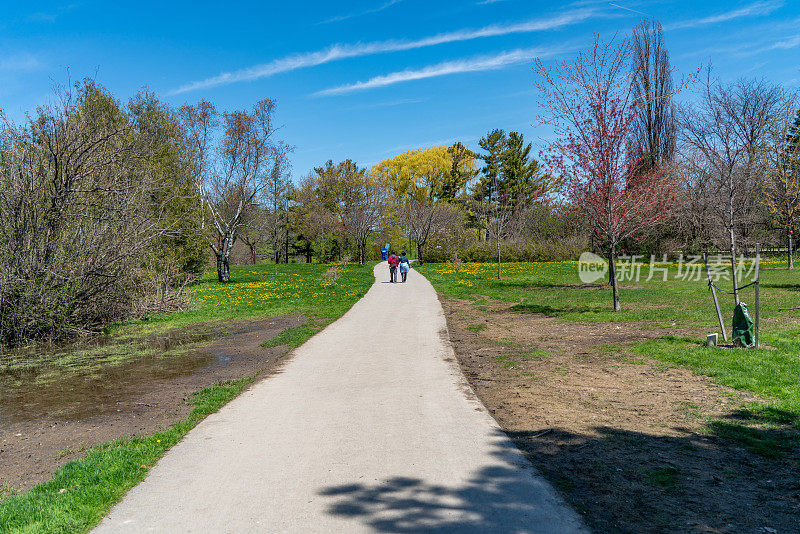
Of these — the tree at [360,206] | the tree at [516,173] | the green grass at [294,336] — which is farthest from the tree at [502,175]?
the green grass at [294,336]

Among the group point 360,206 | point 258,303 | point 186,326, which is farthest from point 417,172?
point 186,326

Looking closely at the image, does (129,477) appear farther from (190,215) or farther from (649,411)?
(190,215)

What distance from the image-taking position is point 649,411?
5.37 meters

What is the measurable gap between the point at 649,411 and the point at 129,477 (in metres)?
5.17

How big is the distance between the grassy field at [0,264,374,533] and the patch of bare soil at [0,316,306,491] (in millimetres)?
309

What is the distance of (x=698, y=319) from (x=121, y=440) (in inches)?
453

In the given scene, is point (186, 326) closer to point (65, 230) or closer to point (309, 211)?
point (65, 230)

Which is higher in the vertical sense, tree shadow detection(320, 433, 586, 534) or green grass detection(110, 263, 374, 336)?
green grass detection(110, 263, 374, 336)

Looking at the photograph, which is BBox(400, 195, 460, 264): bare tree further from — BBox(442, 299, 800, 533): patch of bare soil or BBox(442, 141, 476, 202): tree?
BBox(442, 299, 800, 533): patch of bare soil

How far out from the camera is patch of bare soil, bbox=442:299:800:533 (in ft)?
10.5

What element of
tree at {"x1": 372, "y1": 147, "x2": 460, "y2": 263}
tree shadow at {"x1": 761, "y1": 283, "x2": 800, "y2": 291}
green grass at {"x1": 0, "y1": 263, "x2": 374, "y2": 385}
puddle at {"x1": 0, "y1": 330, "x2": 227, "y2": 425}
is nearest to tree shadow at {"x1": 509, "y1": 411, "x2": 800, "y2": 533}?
puddle at {"x1": 0, "y1": 330, "x2": 227, "y2": 425}

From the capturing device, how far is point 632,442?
14.6ft

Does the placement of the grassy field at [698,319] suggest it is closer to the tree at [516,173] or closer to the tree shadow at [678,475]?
the tree shadow at [678,475]

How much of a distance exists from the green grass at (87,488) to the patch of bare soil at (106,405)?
306 millimetres
